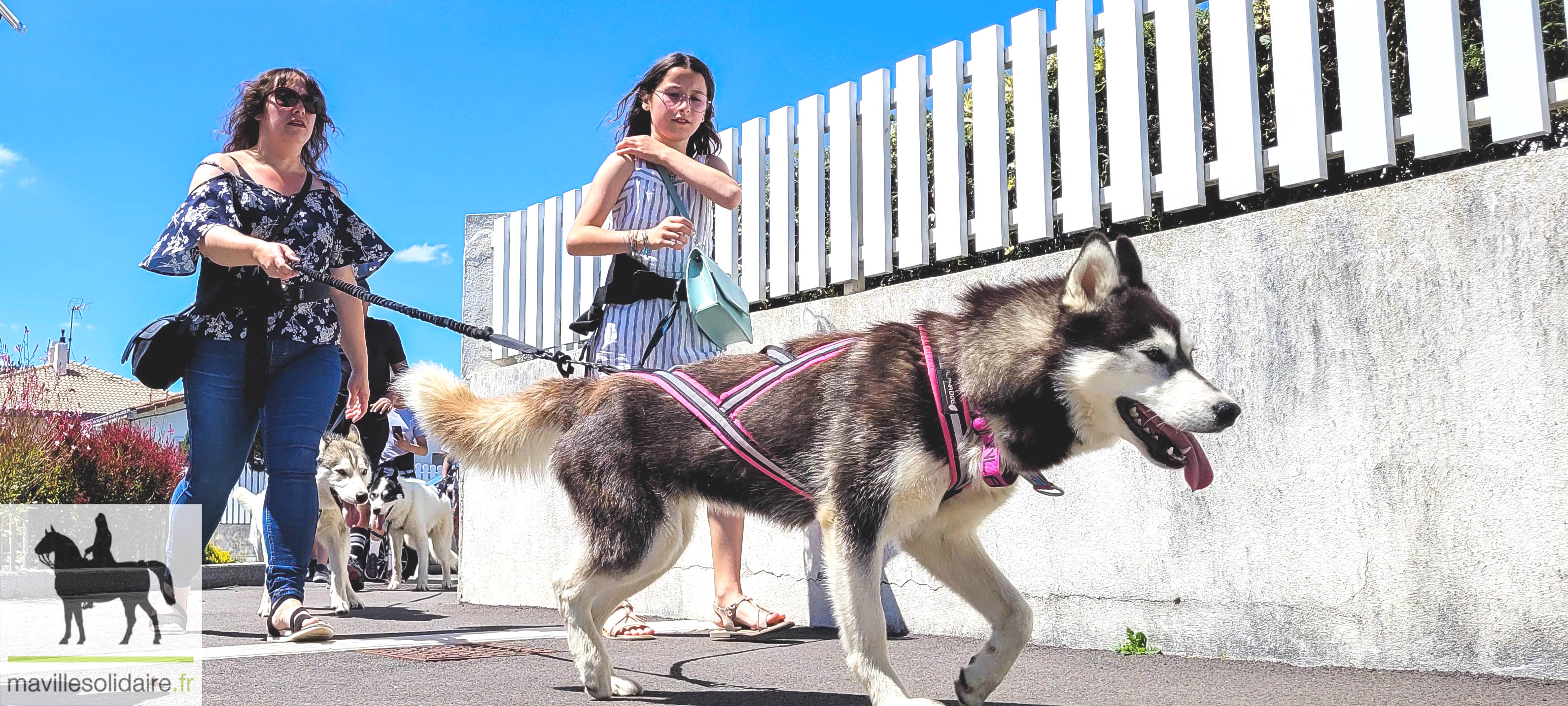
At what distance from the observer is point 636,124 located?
4.93 meters

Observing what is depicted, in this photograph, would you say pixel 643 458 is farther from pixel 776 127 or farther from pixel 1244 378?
pixel 776 127

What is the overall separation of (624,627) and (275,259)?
2.33 m

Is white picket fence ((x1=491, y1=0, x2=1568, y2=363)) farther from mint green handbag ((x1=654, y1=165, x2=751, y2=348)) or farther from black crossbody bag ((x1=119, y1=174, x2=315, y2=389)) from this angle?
black crossbody bag ((x1=119, y1=174, x2=315, y2=389))

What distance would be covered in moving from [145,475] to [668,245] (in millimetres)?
10579

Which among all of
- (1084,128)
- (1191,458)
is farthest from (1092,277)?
(1084,128)

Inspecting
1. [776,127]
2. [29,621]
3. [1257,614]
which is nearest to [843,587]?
[1257,614]

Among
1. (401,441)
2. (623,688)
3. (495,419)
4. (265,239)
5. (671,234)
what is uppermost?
(265,239)

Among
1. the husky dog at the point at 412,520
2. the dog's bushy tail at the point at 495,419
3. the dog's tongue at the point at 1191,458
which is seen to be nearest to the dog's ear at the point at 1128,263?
the dog's tongue at the point at 1191,458

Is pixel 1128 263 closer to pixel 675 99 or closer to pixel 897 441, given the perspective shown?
pixel 897 441

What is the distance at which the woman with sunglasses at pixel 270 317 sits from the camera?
14.3ft

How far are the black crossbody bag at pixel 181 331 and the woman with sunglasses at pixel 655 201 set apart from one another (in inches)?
51.0

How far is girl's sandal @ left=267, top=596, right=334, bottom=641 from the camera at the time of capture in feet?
15.1

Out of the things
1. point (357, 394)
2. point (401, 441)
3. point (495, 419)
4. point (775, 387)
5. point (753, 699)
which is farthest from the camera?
point (401, 441)

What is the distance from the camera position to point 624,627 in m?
5.19
